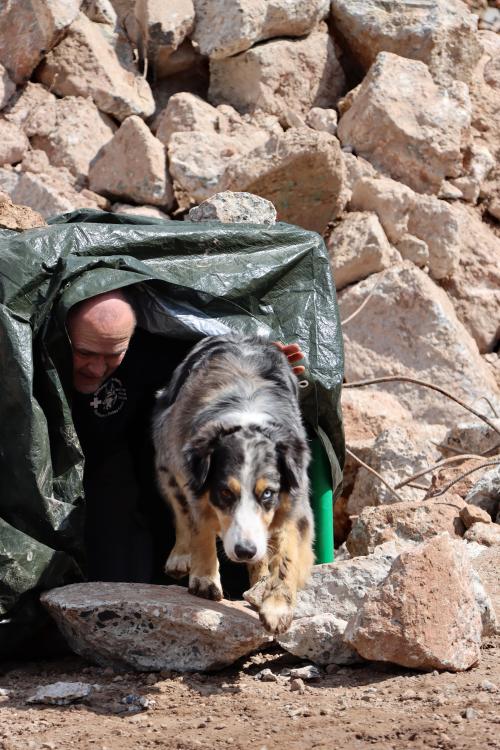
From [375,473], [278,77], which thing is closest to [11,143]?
[278,77]

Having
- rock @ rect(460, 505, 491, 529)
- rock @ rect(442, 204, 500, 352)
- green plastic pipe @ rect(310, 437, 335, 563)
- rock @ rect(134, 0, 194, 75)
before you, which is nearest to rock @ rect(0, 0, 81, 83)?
rock @ rect(134, 0, 194, 75)

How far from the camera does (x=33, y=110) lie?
9445 millimetres

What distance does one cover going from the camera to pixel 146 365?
18.5 feet

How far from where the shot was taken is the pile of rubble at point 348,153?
8.48 metres

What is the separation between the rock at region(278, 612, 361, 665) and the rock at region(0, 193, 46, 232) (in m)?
2.37

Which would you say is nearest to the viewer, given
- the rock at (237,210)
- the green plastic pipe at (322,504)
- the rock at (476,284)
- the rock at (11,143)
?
the green plastic pipe at (322,504)

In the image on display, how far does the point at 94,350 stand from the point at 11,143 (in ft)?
15.2

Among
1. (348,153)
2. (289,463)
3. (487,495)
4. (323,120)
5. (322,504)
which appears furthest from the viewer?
(323,120)

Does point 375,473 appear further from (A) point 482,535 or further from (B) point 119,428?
(B) point 119,428

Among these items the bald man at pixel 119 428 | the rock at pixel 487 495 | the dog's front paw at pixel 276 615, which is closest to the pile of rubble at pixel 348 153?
the rock at pixel 487 495

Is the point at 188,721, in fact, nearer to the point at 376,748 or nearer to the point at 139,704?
the point at 139,704

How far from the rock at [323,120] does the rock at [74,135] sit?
6.07ft

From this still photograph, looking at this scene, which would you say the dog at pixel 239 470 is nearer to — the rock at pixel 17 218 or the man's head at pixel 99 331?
the man's head at pixel 99 331

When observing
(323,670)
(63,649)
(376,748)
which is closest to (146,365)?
(63,649)
